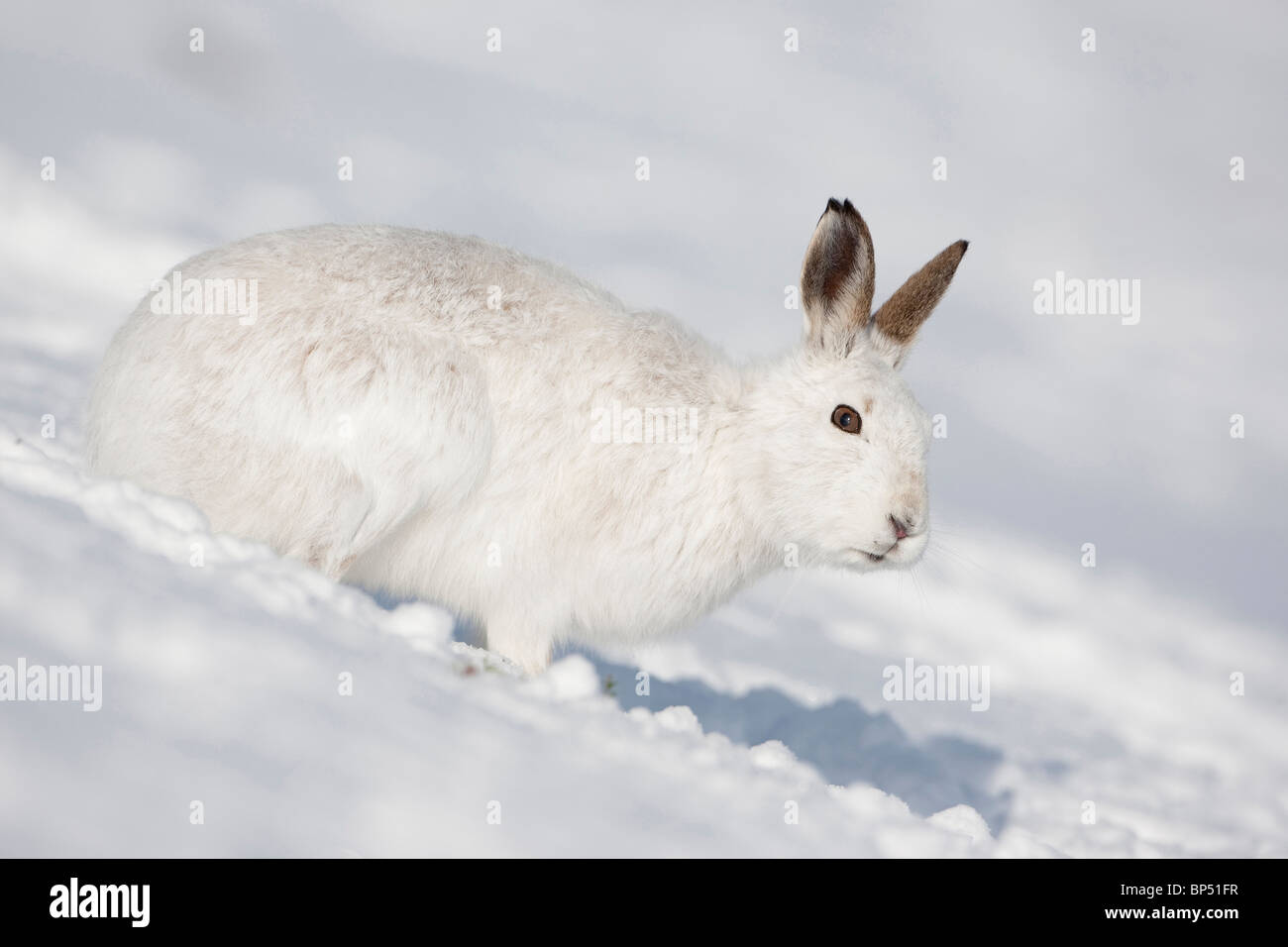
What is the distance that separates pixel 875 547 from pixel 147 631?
305 centimetres

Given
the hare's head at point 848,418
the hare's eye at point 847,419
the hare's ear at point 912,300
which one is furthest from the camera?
the hare's ear at point 912,300

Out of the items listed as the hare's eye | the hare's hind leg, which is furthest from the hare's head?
the hare's hind leg

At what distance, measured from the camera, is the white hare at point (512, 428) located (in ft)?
15.1

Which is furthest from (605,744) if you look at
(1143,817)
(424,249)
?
(1143,817)

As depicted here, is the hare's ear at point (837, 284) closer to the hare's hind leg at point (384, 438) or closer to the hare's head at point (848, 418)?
the hare's head at point (848, 418)

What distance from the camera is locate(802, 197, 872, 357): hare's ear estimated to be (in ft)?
17.1

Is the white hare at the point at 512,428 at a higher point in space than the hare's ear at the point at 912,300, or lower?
lower

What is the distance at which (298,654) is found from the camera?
3.40 metres

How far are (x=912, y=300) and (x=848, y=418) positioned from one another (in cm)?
80

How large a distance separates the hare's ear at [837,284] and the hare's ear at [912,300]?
0.10 m

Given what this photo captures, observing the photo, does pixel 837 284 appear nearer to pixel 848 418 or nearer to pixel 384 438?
pixel 848 418

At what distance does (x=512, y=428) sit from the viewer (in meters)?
5.04

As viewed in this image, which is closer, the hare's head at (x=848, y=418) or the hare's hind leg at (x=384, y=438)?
the hare's hind leg at (x=384, y=438)

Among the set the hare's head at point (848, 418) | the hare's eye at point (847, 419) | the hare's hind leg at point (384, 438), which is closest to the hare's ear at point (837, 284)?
the hare's head at point (848, 418)
